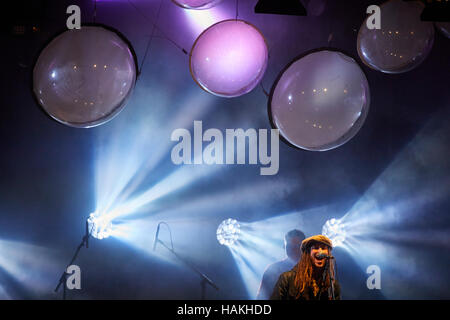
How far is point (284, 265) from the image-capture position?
3.53 metres

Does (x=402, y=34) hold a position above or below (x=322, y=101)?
above

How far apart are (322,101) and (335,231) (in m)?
2.34

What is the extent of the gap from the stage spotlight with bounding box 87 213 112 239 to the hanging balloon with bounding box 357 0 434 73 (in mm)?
2770

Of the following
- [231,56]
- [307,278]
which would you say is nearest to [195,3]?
[231,56]

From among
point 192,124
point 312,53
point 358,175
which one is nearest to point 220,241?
point 192,124

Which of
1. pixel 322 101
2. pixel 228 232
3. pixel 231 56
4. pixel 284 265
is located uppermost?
pixel 231 56

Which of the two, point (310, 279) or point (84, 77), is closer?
point (84, 77)

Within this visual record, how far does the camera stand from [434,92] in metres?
4.20

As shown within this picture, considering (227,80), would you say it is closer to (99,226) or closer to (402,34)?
(402,34)

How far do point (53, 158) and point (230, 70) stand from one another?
239 cm

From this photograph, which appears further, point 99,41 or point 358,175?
point 358,175

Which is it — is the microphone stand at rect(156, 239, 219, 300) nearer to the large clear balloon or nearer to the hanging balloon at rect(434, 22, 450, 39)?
the large clear balloon

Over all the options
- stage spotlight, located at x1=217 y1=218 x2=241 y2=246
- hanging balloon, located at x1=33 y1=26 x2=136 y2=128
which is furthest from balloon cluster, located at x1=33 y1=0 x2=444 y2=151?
stage spotlight, located at x1=217 y1=218 x2=241 y2=246
